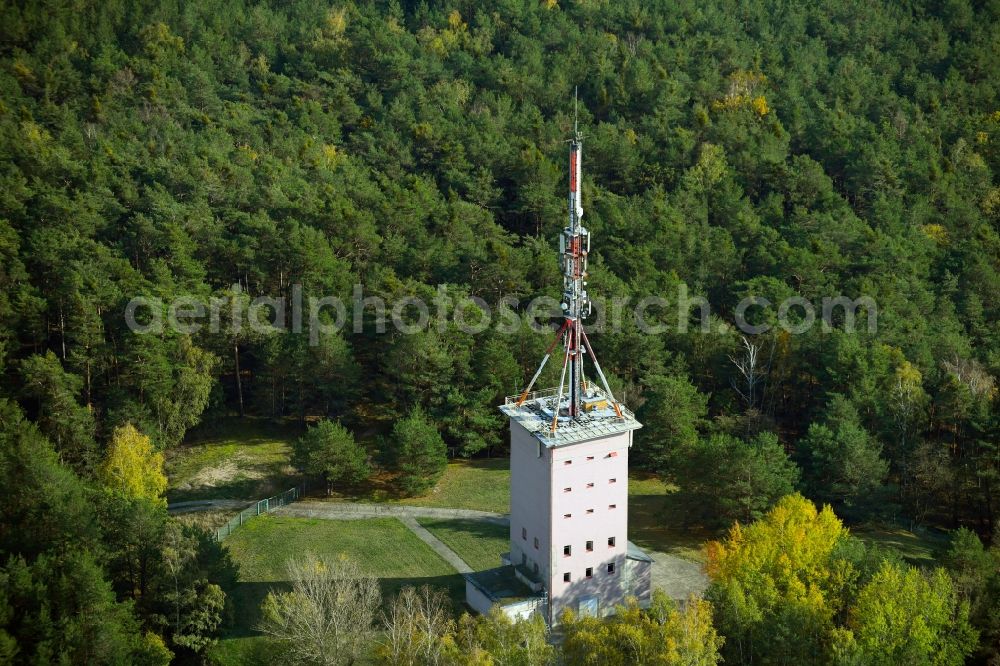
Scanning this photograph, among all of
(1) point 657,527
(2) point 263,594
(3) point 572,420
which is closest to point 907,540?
(1) point 657,527

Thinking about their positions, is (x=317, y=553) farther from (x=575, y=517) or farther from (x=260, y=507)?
(x=575, y=517)

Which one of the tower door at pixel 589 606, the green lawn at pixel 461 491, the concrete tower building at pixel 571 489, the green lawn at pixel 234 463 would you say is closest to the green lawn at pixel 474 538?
the green lawn at pixel 461 491

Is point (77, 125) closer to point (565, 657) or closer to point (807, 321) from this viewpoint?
point (807, 321)

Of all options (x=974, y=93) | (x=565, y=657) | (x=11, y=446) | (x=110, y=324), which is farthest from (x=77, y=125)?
(x=974, y=93)

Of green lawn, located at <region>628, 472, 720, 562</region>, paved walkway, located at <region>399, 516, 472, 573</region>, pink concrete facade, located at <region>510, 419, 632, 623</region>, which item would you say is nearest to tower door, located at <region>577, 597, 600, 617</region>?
pink concrete facade, located at <region>510, 419, 632, 623</region>

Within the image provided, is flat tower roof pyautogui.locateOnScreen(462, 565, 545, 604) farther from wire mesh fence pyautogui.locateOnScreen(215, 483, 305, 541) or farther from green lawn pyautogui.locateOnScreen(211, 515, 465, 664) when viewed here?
Answer: wire mesh fence pyautogui.locateOnScreen(215, 483, 305, 541)

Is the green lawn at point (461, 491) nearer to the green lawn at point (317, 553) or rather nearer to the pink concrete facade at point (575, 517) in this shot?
the green lawn at point (317, 553)
